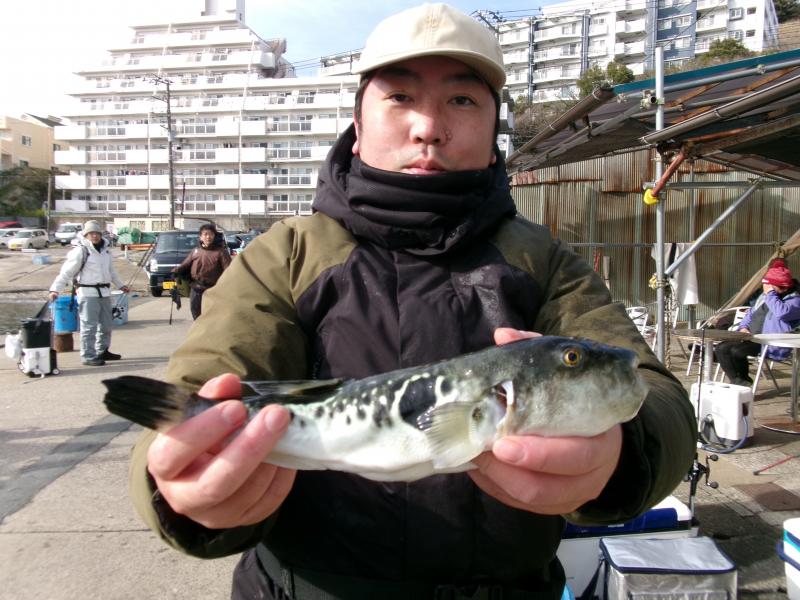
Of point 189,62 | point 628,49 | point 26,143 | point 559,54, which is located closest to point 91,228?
point 189,62

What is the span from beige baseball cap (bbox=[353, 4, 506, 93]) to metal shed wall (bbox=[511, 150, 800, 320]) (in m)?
11.2

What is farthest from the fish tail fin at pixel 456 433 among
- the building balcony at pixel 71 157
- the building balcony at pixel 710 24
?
the building balcony at pixel 710 24

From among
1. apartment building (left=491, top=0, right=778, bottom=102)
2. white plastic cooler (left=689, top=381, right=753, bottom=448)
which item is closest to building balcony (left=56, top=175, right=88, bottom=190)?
apartment building (left=491, top=0, right=778, bottom=102)

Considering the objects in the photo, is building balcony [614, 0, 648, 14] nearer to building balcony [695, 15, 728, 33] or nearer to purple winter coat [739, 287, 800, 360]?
building balcony [695, 15, 728, 33]

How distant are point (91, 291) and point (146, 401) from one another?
9.97m

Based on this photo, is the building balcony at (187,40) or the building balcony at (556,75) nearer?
the building balcony at (187,40)

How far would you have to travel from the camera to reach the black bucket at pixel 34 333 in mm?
8820

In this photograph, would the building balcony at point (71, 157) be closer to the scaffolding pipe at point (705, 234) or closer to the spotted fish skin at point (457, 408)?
the scaffolding pipe at point (705, 234)

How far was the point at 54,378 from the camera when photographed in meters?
8.94

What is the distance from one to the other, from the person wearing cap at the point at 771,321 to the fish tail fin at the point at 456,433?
8.11m

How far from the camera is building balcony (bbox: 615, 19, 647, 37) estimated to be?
85875 mm

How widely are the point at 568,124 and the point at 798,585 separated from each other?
613 centimetres

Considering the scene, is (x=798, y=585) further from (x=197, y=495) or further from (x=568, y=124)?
(x=568, y=124)

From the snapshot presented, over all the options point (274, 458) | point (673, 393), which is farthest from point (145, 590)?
point (673, 393)
